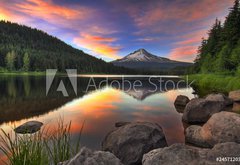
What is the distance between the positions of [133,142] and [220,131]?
4.46 metres

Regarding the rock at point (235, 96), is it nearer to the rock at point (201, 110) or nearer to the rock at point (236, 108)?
the rock at point (236, 108)

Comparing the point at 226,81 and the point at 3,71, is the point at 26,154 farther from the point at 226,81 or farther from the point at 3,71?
the point at 3,71

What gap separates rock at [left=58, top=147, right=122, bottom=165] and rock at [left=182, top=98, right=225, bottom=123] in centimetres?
1379

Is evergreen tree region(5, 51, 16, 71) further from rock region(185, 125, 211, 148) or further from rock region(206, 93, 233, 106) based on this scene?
rock region(185, 125, 211, 148)

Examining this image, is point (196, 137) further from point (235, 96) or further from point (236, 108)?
point (235, 96)

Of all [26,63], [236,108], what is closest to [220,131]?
[236,108]

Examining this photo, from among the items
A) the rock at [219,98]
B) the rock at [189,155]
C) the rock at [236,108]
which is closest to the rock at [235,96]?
the rock at [236,108]

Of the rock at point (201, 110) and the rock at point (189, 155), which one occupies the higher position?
the rock at point (189, 155)

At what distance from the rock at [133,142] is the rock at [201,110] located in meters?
7.98

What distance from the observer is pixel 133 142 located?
10719 mm

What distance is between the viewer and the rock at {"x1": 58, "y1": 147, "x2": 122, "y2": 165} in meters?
5.88

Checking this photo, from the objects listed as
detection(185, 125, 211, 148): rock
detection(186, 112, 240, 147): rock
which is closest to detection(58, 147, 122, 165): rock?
detection(186, 112, 240, 147): rock

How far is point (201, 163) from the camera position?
20.1 feet

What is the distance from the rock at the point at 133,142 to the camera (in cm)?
1052
